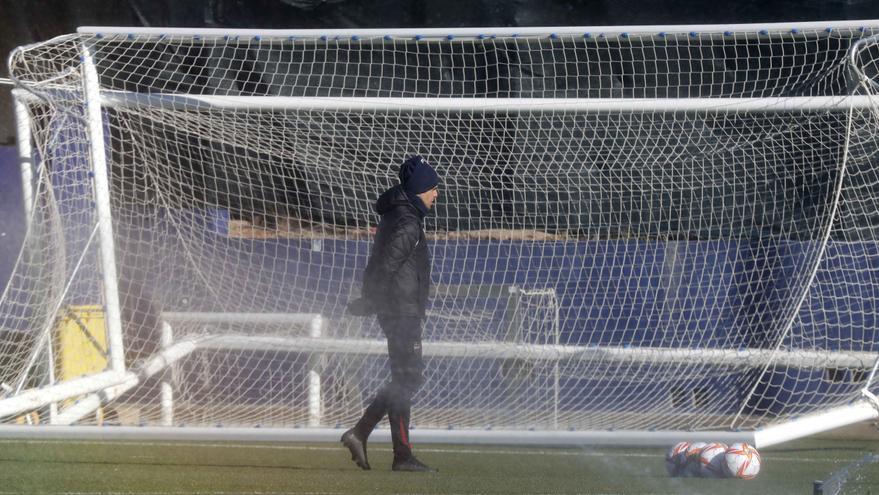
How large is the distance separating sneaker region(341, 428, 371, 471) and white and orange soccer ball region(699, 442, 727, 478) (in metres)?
1.56

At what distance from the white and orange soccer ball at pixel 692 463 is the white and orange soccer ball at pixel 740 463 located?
13 cm

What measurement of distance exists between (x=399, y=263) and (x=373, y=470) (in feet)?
3.64

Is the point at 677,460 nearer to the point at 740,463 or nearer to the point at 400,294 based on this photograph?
the point at 740,463

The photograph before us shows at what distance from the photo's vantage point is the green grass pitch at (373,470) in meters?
4.66

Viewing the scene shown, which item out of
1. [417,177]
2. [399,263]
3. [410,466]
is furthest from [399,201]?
[410,466]

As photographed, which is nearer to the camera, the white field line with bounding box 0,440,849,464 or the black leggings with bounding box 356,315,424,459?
the black leggings with bounding box 356,315,424,459

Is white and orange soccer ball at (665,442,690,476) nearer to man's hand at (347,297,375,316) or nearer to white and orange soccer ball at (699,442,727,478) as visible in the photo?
white and orange soccer ball at (699,442,727,478)

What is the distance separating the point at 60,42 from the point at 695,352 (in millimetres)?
4235

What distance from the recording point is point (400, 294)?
4.79m

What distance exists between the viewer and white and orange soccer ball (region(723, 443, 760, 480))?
474 centimetres

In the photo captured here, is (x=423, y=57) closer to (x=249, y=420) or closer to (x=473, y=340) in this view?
(x=473, y=340)

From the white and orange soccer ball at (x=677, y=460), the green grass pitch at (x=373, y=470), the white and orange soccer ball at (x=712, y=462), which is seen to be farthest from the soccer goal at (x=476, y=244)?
the white and orange soccer ball at (x=712, y=462)

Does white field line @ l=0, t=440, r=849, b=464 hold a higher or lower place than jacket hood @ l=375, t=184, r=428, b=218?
lower

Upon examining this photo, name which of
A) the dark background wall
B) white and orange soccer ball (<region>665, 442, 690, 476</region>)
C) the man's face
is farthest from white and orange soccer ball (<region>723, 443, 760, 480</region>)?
the dark background wall
